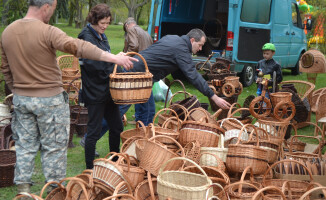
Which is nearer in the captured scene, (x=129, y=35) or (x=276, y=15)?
(x=129, y=35)

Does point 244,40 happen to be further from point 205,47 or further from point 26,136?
point 26,136

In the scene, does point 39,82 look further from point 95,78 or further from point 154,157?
point 154,157

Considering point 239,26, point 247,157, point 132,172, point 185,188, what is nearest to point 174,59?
point 247,157

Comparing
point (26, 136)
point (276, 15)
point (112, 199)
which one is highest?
point (276, 15)

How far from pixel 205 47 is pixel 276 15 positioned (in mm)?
1861

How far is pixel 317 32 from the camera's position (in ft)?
56.5

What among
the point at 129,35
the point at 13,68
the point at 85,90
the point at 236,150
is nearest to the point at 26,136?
the point at 13,68

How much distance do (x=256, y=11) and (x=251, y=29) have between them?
488 mm

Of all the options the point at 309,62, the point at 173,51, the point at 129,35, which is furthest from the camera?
the point at 309,62

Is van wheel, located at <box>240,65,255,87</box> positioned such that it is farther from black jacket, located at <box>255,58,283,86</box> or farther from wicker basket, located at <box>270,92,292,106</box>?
wicker basket, located at <box>270,92,292,106</box>

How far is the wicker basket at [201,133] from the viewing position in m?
4.05

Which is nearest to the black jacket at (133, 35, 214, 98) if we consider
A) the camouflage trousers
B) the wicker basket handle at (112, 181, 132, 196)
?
the camouflage trousers

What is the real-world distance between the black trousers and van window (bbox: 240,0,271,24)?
221 inches

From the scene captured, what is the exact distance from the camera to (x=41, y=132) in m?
3.44
